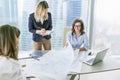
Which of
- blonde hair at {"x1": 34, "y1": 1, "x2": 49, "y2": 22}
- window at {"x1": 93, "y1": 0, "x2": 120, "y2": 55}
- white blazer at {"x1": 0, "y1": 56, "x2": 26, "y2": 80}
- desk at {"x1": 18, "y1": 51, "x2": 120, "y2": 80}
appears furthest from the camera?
window at {"x1": 93, "y1": 0, "x2": 120, "y2": 55}

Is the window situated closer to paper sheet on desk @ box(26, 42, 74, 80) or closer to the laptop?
the laptop

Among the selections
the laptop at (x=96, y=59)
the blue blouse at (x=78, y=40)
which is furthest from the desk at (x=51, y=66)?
the blue blouse at (x=78, y=40)

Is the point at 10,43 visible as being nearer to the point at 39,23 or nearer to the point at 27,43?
the point at 39,23

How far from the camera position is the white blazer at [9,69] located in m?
1.40

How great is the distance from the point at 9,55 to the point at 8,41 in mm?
106

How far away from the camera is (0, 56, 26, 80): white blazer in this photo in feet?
4.59

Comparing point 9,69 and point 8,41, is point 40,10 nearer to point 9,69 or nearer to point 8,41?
point 8,41

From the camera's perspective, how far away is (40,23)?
3.37m

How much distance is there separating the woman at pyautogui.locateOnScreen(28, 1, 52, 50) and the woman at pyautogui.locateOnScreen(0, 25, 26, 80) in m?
1.79

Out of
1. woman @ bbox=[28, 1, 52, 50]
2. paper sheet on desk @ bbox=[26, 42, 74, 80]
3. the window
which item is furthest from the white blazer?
the window

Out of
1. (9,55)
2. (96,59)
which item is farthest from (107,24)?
(9,55)

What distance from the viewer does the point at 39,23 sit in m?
3.37

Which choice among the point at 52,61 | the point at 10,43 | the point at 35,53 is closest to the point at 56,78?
the point at 52,61

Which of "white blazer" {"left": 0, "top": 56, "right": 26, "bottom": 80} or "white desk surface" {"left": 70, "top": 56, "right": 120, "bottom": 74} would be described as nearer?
"white blazer" {"left": 0, "top": 56, "right": 26, "bottom": 80}
